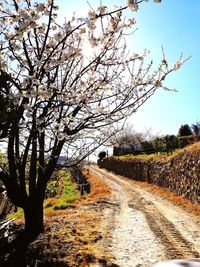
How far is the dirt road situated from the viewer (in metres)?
9.33

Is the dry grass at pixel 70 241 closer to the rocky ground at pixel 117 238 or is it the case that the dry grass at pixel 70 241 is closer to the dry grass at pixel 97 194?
the rocky ground at pixel 117 238

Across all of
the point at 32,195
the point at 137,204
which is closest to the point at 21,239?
the point at 32,195

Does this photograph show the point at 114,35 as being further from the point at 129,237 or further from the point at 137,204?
the point at 137,204

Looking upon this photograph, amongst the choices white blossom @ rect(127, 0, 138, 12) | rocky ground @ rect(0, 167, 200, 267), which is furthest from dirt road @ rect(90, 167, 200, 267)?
white blossom @ rect(127, 0, 138, 12)

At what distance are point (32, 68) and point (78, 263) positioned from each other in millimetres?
4890

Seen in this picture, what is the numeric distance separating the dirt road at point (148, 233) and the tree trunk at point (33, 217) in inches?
89.8

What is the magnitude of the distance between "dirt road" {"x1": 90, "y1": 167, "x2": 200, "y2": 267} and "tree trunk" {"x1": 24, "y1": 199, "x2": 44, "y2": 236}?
228 cm

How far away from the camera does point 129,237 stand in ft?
37.9

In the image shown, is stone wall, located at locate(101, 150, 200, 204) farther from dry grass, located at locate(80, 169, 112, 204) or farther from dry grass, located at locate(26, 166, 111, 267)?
dry grass, located at locate(26, 166, 111, 267)

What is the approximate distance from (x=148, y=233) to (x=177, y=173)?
34.9ft

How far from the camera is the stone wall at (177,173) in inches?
740

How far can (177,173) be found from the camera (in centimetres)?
2208

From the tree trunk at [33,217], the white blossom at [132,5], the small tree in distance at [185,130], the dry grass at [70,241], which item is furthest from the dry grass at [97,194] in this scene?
the small tree in distance at [185,130]

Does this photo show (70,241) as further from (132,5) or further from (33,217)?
(132,5)
